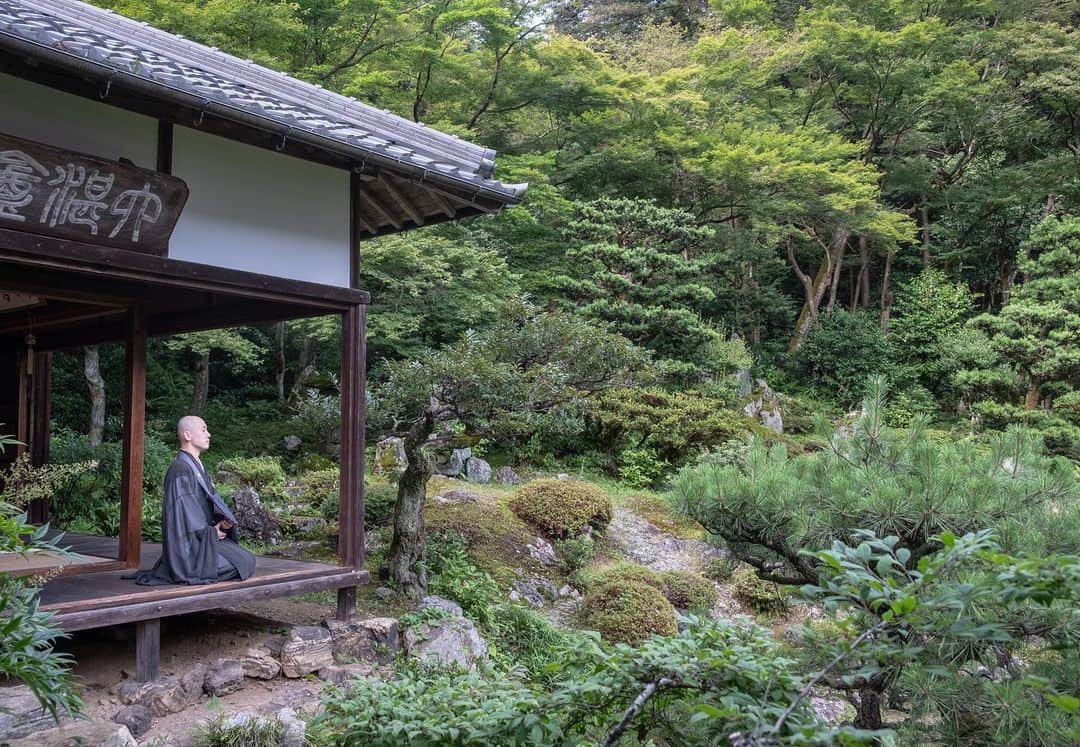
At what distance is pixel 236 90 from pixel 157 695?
388 cm

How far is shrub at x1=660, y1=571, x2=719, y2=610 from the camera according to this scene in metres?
9.37

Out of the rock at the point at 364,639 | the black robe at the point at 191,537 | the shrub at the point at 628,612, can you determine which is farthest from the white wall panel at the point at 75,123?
the shrub at the point at 628,612

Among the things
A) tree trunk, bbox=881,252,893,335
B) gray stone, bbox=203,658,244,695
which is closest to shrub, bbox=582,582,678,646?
gray stone, bbox=203,658,244,695

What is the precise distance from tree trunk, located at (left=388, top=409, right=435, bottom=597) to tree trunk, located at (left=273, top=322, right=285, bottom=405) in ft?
33.8

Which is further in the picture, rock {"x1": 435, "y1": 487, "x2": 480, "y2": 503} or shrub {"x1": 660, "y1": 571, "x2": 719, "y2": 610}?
rock {"x1": 435, "y1": 487, "x2": 480, "y2": 503}

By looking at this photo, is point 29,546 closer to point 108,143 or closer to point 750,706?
point 750,706

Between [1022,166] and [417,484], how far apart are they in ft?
63.7

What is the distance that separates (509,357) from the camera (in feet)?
24.9

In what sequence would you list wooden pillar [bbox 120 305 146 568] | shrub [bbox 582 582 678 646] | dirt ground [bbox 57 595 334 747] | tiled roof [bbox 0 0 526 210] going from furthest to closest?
shrub [bbox 582 582 678 646] → wooden pillar [bbox 120 305 146 568] → dirt ground [bbox 57 595 334 747] → tiled roof [bbox 0 0 526 210]

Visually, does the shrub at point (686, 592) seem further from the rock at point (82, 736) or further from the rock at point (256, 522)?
the rock at point (82, 736)

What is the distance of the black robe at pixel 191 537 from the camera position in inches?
222

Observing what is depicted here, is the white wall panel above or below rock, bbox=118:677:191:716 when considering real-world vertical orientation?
above

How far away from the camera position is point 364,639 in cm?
612

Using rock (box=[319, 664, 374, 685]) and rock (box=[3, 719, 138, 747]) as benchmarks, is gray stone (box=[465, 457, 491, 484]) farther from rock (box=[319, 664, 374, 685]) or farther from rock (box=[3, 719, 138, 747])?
rock (box=[3, 719, 138, 747])
